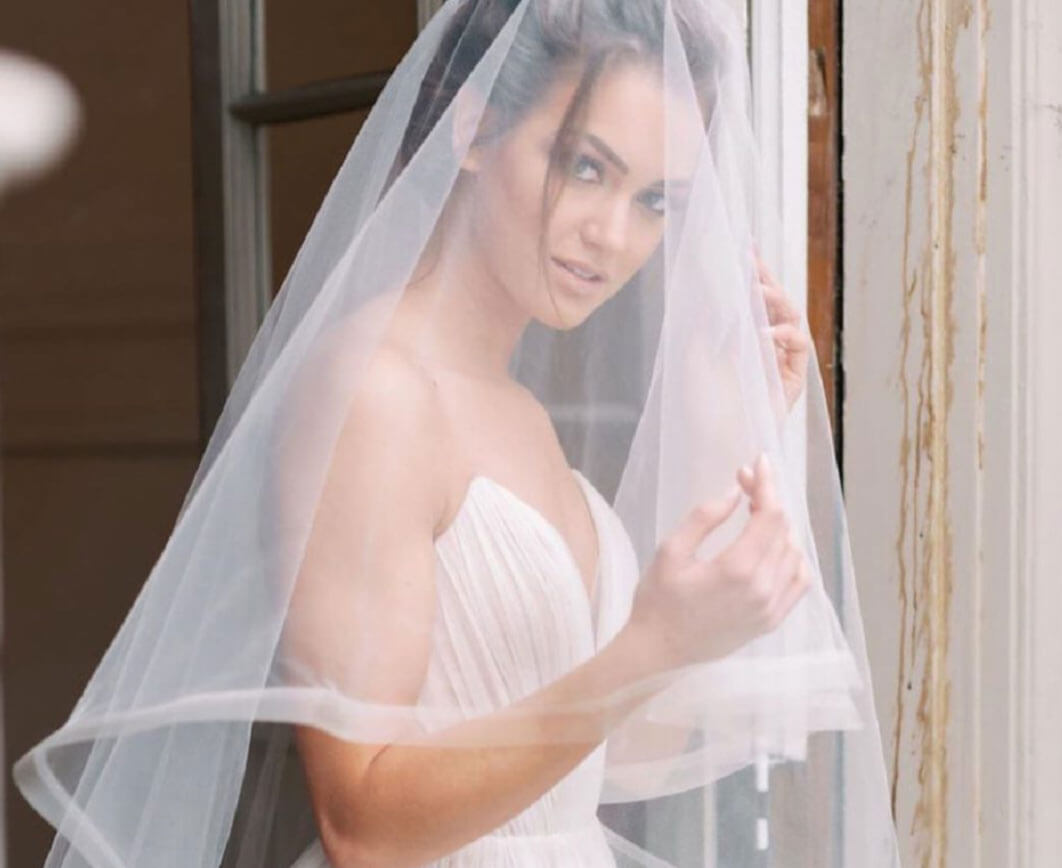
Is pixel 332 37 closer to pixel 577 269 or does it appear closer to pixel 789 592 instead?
pixel 577 269

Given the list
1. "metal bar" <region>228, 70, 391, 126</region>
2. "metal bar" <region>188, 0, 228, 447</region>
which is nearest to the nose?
"metal bar" <region>228, 70, 391, 126</region>

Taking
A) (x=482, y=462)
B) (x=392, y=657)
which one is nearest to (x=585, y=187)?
(x=482, y=462)

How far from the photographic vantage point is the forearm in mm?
814

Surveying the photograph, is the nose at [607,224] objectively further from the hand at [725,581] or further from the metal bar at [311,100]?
the metal bar at [311,100]

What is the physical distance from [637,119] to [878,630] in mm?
709

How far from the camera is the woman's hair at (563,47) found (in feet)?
2.79

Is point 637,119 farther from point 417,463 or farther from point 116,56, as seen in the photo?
point 116,56

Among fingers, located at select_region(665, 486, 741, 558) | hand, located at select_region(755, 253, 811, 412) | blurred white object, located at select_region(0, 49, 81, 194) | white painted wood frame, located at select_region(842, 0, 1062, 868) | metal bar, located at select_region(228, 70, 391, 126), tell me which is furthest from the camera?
blurred white object, located at select_region(0, 49, 81, 194)

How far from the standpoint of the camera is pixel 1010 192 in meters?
1.36

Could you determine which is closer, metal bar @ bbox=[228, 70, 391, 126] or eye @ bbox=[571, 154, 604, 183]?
eye @ bbox=[571, 154, 604, 183]

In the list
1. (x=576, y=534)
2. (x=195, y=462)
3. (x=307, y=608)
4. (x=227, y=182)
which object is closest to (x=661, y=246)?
(x=576, y=534)

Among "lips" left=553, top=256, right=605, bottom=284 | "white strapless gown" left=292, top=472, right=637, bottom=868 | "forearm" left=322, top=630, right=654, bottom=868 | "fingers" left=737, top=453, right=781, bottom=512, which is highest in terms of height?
"lips" left=553, top=256, right=605, bottom=284

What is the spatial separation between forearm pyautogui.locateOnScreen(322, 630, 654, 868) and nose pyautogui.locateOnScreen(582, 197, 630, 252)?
22cm

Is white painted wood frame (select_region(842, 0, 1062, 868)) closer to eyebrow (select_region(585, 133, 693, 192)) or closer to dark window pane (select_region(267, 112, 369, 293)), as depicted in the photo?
dark window pane (select_region(267, 112, 369, 293))
